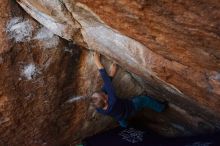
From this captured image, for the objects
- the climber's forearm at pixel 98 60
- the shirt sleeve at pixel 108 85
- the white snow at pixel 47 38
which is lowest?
the shirt sleeve at pixel 108 85

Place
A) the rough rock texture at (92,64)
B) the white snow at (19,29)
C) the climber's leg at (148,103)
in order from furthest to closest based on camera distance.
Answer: the climber's leg at (148,103), the white snow at (19,29), the rough rock texture at (92,64)

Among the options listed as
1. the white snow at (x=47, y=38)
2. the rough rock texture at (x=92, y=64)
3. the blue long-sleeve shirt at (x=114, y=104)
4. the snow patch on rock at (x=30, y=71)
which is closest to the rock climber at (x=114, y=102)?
the blue long-sleeve shirt at (x=114, y=104)

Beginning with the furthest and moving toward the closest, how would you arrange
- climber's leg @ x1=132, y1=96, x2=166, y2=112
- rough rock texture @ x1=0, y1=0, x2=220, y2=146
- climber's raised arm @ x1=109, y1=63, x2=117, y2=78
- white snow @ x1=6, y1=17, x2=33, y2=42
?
climber's leg @ x1=132, y1=96, x2=166, y2=112, climber's raised arm @ x1=109, y1=63, x2=117, y2=78, white snow @ x1=6, y1=17, x2=33, y2=42, rough rock texture @ x1=0, y1=0, x2=220, y2=146

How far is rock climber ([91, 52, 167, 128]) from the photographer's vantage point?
3330 millimetres

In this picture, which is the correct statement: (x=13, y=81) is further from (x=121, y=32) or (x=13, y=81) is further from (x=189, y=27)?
(x=189, y=27)

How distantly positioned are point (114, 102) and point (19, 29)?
115 cm

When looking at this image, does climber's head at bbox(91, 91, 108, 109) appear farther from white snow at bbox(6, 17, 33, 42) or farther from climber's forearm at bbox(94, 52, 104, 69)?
white snow at bbox(6, 17, 33, 42)

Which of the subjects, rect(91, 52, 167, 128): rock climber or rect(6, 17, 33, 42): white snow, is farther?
rect(91, 52, 167, 128): rock climber

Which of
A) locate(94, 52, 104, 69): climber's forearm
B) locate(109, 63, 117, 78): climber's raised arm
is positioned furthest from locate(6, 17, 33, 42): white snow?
locate(109, 63, 117, 78): climber's raised arm

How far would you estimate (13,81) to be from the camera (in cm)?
304

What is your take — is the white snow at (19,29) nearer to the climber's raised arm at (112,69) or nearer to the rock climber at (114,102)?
the rock climber at (114,102)

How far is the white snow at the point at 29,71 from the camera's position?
307cm

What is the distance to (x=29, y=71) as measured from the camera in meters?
3.09

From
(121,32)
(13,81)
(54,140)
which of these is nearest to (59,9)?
(121,32)
